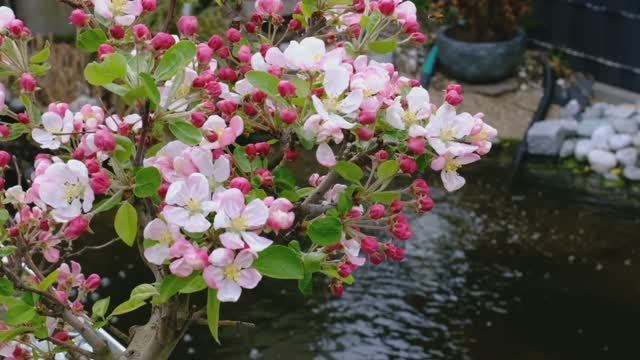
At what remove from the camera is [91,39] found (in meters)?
1.65

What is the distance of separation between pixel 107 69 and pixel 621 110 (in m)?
6.23

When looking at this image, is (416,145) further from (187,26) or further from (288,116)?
(187,26)

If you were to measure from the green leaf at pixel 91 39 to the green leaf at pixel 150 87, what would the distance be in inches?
8.4

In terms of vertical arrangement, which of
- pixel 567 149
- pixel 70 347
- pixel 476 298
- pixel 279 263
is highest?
pixel 279 263

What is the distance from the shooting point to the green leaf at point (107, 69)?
1.46 meters

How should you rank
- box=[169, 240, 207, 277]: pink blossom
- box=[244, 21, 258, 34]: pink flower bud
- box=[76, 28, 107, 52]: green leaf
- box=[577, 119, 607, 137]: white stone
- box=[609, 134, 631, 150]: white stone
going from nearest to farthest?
box=[169, 240, 207, 277]: pink blossom < box=[76, 28, 107, 52]: green leaf < box=[244, 21, 258, 34]: pink flower bud < box=[609, 134, 631, 150]: white stone < box=[577, 119, 607, 137]: white stone

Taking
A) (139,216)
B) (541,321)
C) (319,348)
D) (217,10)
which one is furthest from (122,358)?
(217,10)

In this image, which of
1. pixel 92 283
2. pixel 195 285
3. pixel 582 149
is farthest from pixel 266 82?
pixel 582 149

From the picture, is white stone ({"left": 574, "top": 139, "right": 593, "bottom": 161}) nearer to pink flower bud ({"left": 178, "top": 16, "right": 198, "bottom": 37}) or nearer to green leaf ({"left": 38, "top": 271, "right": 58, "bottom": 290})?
pink flower bud ({"left": 178, "top": 16, "right": 198, "bottom": 37})

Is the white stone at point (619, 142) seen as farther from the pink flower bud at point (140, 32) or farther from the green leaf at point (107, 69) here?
the green leaf at point (107, 69)

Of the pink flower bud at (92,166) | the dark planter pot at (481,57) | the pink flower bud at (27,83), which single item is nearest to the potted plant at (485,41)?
the dark planter pot at (481,57)

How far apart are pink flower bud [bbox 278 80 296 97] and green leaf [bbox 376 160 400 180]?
213 millimetres

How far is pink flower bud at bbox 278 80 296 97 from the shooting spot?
5.21 feet

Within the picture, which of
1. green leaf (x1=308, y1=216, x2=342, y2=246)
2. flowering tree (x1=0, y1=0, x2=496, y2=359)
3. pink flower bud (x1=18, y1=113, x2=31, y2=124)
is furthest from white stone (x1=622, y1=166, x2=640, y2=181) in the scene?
pink flower bud (x1=18, y1=113, x2=31, y2=124)
